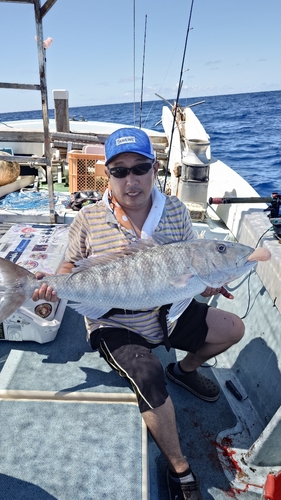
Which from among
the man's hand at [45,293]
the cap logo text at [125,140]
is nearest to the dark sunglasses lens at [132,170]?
the cap logo text at [125,140]

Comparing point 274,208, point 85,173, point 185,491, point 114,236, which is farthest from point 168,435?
point 85,173

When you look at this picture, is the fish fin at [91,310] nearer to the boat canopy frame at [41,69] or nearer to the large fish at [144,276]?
the large fish at [144,276]

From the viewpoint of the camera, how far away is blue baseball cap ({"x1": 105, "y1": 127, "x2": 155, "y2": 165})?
239 centimetres

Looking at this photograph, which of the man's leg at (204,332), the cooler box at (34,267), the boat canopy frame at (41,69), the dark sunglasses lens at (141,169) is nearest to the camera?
the dark sunglasses lens at (141,169)

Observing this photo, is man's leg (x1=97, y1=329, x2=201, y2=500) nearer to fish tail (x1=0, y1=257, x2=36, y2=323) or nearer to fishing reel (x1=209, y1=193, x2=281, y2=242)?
fish tail (x1=0, y1=257, x2=36, y2=323)

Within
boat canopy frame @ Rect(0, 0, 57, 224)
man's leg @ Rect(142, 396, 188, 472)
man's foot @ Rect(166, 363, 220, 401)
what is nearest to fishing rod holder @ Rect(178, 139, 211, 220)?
boat canopy frame @ Rect(0, 0, 57, 224)

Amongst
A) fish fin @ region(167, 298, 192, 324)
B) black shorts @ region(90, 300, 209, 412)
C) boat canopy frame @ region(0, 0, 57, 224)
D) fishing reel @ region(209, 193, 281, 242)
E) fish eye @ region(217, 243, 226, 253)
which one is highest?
Answer: boat canopy frame @ region(0, 0, 57, 224)

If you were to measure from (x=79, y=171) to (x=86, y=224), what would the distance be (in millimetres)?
3922

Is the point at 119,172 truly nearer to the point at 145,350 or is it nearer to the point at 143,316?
the point at 143,316

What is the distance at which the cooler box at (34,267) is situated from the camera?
321 centimetres

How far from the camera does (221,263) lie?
226cm

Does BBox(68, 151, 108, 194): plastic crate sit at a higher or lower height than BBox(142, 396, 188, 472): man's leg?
higher

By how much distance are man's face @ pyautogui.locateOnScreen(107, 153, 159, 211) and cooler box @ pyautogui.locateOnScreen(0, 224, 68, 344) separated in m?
1.24

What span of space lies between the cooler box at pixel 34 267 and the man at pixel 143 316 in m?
0.73
